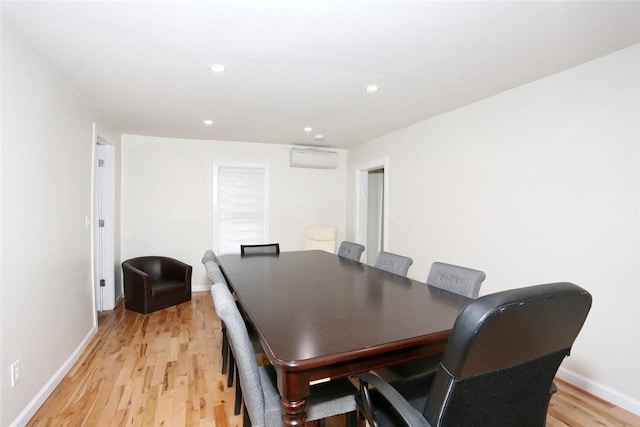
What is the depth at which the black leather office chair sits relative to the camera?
2.69 ft

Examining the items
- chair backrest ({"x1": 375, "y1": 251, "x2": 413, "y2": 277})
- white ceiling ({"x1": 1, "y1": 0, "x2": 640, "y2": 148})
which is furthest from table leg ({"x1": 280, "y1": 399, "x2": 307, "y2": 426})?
white ceiling ({"x1": 1, "y1": 0, "x2": 640, "y2": 148})

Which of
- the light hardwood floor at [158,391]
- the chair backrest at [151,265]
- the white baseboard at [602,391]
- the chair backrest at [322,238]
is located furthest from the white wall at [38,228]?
the white baseboard at [602,391]

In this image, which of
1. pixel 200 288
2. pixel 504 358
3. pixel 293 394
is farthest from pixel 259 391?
pixel 200 288

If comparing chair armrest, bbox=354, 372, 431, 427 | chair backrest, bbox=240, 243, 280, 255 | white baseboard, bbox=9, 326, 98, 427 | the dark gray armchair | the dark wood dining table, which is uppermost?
chair backrest, bbox=240, 243, 280, 255

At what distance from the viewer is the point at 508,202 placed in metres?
2.69

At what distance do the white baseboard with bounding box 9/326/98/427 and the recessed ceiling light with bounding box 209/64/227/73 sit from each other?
248 cm

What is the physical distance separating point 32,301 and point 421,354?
7.79 feet

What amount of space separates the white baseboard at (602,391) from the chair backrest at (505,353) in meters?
1.65

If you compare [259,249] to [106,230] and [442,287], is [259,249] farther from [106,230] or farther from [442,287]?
[442,287]

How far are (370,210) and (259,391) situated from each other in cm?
446

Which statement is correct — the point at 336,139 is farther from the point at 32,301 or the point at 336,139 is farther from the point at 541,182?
the point at 32,301

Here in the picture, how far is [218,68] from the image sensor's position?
2.21 meters

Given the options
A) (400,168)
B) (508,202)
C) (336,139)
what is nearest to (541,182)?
(508,202)

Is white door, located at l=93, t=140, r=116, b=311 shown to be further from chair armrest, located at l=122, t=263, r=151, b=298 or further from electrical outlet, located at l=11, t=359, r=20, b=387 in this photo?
electrical outlet, located at l=11, t=359, r=20, b=387
